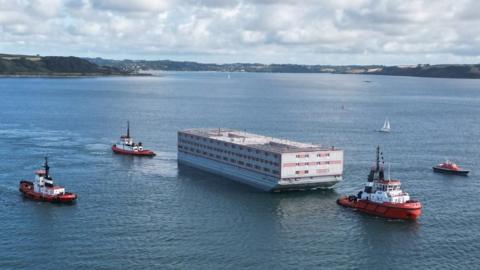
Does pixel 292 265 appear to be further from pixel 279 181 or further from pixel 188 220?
pixel 279 181

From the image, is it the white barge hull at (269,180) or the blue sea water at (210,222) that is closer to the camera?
the blue sea water at (210,222)

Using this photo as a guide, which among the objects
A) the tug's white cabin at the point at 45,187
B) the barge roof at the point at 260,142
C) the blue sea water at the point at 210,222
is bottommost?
the blue sea water at the point at 210,222

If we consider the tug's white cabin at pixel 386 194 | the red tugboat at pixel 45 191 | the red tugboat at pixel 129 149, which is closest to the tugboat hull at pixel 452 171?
the tug's white cabin at pixel 386 194

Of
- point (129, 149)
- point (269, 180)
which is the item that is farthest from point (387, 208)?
point (129, 149)

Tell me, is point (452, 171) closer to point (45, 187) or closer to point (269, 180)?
point (269, 180)

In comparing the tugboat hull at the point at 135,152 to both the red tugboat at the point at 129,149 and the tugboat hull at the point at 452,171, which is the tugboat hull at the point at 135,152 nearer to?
the red tugboat at the point at 129,149

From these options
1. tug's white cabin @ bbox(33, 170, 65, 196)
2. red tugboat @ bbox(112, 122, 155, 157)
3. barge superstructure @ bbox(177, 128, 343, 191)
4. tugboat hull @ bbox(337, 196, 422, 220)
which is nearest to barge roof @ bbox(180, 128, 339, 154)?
barge superstructure @ bbox(177, 128, 343, 191)

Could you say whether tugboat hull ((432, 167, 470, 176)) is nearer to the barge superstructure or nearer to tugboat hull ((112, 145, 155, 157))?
the barge superstructure
